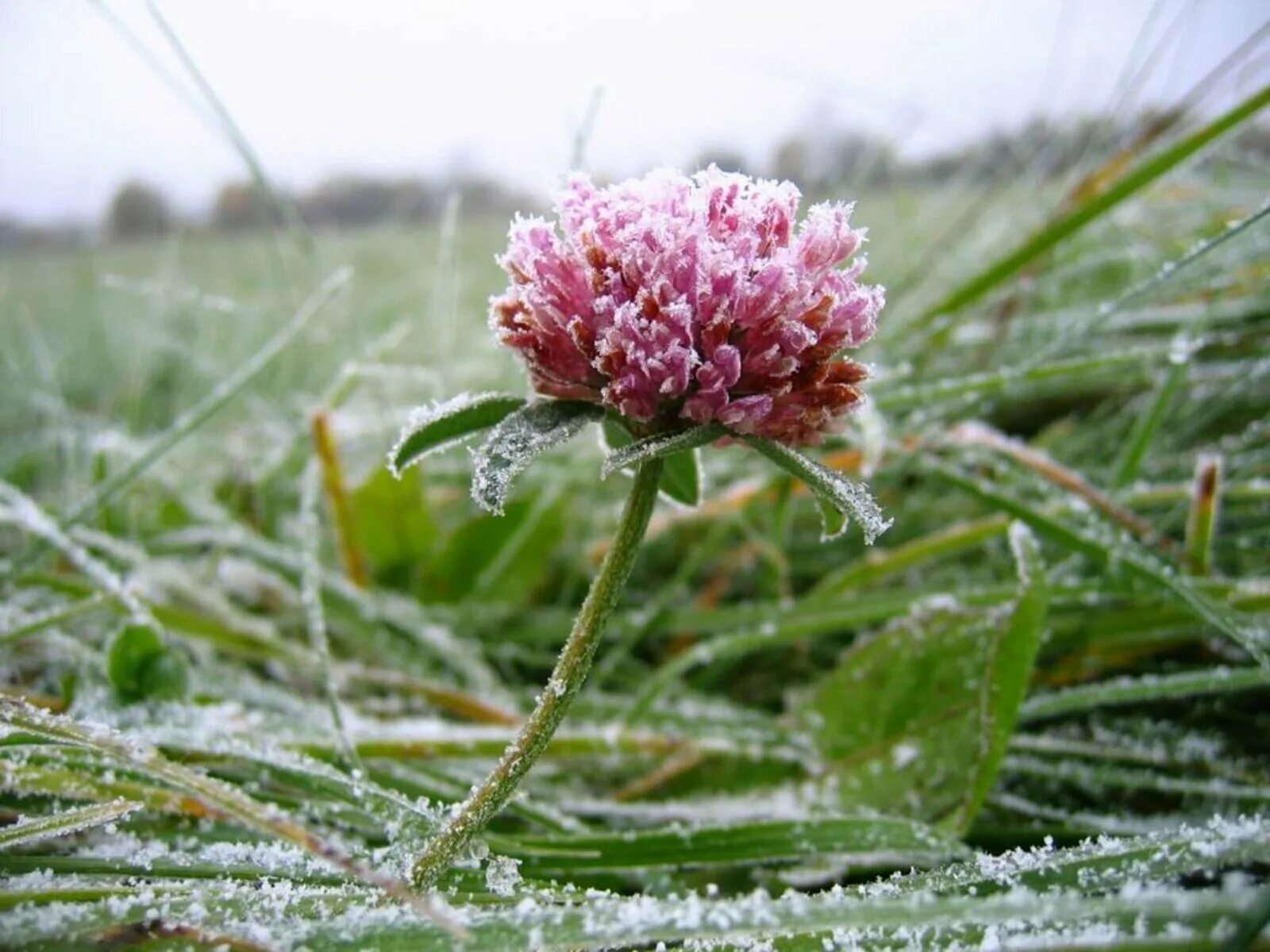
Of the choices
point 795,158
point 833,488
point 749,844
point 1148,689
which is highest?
point 795,158

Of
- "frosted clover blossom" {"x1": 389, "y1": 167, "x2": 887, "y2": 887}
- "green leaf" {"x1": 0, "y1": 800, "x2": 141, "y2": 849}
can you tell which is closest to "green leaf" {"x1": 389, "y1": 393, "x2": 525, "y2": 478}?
"frosted clover blossom" {"x1": 389, "y1": 167, "x2": 887, "y2": 887}

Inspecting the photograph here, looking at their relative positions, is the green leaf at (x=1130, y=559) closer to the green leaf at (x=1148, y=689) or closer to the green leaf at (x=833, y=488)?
the green leaf at (x=1148, y=689)

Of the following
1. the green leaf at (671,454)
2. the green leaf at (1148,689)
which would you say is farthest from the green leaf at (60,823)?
the green leaf at (1148,689)

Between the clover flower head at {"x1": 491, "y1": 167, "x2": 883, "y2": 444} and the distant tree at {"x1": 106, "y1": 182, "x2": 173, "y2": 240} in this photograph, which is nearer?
the clover flower head at {"x1": 491, "y1": 167, "x2": 883, "y2": 444}

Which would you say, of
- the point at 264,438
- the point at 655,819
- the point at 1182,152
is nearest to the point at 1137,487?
the point at 1182,152

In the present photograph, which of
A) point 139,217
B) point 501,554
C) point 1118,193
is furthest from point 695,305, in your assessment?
point 139,217

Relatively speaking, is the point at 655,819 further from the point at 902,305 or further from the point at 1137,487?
the point at 902,305

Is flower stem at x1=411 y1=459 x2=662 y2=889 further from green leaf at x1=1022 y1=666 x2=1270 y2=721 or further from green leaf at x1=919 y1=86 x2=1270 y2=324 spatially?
green leaf at x1=919 y1=86 x2=1270 y2=324

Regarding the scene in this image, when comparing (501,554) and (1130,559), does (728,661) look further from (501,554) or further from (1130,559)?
(1130,559)
